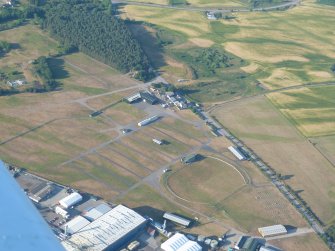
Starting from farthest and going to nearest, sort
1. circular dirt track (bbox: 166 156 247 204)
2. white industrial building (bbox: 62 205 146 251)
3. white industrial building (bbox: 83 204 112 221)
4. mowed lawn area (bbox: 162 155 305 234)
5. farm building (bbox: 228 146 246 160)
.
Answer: farm building (bbox: 228 146 246 160) → circular dirt track (bbox: 166 156 247 204) → mowed lawn area (bbox: 162 155 305 234) → white industrial building (bbox: 83 204 112 221) → white industrial building (bbox: 62 205 146 251)

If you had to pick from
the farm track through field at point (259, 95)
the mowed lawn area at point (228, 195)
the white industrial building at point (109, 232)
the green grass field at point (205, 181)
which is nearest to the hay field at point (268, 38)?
the farm track through field at point (259, 95)

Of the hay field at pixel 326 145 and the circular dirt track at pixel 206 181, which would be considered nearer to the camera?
the circular dirt track at pixel 206 181

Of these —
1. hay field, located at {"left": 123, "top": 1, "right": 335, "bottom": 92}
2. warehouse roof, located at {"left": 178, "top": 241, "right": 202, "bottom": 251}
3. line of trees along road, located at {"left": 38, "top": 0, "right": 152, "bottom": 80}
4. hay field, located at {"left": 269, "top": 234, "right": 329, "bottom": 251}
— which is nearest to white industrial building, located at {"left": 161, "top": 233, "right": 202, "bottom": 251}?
warehouse roof, located at {"left": 178, "top": 241, "right": 202, "bottom": 251}

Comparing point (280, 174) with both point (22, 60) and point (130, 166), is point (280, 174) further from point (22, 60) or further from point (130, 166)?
point (22, 60)

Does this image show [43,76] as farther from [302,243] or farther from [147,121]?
[302,243]

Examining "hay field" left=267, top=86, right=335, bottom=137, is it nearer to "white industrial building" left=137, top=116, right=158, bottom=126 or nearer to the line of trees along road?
"white industrial building" left=137, top=116, right=158, bottom=126

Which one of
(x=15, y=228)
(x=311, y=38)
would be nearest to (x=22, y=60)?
(x=311, y=38)

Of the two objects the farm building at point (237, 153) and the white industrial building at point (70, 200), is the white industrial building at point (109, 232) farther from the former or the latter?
the farm building at point (237, 153)
